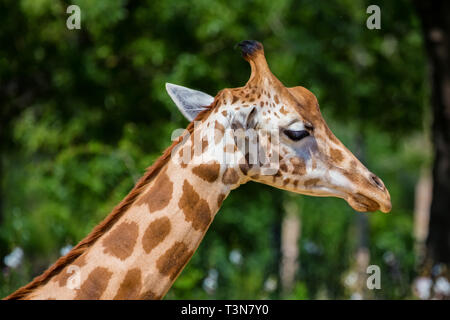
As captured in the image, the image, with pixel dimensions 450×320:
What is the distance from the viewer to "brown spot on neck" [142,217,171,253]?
298 centimetres

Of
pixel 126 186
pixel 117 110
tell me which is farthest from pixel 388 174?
pixel 126 186

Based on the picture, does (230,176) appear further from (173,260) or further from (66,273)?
→ (66,273)

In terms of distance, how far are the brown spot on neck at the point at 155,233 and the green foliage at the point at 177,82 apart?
4604 mm

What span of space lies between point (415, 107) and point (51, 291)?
8.99 m

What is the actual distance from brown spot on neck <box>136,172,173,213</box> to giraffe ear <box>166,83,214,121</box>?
361 millimetres

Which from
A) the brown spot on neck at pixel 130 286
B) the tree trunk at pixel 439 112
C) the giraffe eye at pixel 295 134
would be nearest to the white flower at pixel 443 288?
the tree trunk at pixel 439 112

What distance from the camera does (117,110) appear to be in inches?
382

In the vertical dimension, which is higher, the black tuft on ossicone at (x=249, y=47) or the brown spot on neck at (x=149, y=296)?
the black tuft on ossicone at (x=249, y=47)

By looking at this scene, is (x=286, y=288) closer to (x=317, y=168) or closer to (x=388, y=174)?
(x=317, y=168)

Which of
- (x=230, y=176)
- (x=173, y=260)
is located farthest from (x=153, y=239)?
(x=230, y=176)

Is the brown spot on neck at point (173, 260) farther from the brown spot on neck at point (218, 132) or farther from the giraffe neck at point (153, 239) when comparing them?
the brown spot on neck at point (218, 132)

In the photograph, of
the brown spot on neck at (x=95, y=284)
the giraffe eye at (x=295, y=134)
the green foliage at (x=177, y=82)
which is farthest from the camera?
the green foliage at (x=177, y=82)

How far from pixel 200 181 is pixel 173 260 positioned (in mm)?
395

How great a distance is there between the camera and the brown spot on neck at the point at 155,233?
2.98 m
